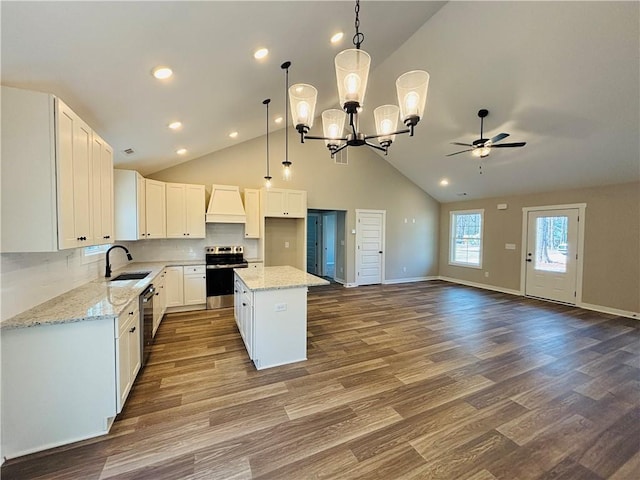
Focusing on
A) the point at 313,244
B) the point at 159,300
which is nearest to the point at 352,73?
the point at 159,300

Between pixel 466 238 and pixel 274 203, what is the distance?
569cm

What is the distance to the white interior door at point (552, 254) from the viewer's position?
5.65 m

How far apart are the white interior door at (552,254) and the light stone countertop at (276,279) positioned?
5.71 metres

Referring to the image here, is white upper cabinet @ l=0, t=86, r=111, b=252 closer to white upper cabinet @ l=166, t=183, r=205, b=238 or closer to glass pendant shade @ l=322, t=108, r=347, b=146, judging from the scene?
glass pendant shade @ l=322, t=108, r=347, b=146

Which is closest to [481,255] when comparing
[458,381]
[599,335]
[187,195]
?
[599,335]

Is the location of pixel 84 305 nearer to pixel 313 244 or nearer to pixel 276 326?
pixel 276 326

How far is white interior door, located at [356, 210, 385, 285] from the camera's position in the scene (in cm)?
744

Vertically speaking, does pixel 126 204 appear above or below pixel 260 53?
below

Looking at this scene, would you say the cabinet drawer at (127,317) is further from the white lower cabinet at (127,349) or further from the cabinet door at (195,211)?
the cabinet door at (195,211)

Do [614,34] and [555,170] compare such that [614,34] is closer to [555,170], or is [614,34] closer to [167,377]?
[555,170]

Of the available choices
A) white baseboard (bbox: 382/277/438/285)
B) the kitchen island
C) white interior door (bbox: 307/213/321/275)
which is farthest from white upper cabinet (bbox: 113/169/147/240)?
white baseboard (bbox: 382/277/438/285)

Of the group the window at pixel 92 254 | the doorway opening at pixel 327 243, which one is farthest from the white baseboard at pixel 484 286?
the window at pixel 92 254

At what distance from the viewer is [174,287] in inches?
190

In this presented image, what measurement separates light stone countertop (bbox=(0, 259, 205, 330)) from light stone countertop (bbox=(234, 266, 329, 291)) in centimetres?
111
